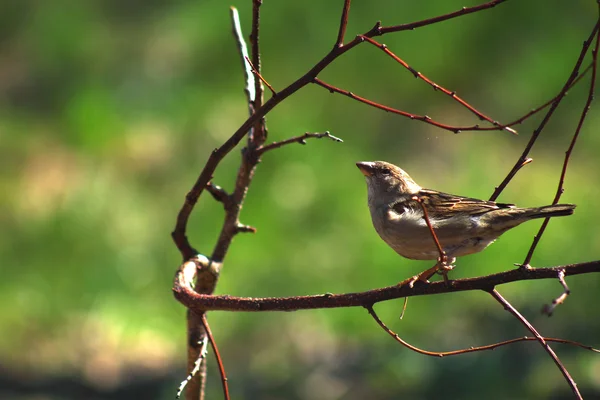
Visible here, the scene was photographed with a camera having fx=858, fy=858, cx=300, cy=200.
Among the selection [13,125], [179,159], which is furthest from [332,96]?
[13,125]

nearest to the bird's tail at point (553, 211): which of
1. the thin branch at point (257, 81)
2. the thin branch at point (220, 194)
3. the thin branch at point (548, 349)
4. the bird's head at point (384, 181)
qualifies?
the thin branch at point (548, 349)

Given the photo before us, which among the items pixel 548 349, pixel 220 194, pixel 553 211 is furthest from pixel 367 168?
pixel 548 349

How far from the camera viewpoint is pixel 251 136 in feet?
7.40

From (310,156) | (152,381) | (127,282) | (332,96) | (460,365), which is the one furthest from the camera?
(332,96)

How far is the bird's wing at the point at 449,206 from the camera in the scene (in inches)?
82.7

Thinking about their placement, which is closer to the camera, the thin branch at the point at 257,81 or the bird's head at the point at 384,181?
the thin branch at the point at 257,81

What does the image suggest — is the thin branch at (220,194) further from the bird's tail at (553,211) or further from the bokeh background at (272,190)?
the bokeh background at (272,190)

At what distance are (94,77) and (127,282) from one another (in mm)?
1744

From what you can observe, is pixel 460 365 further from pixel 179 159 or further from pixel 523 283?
pixel 179 159

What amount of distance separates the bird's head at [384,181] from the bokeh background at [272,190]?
4.81 feet

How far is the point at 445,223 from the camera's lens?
210 cm

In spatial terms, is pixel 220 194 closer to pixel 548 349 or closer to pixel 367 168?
pixel 367 168

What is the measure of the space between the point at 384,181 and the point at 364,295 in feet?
2.35

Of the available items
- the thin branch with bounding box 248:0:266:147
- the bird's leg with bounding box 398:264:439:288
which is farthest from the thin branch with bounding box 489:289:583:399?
the thin branch with bounding box 248:0:266:147
